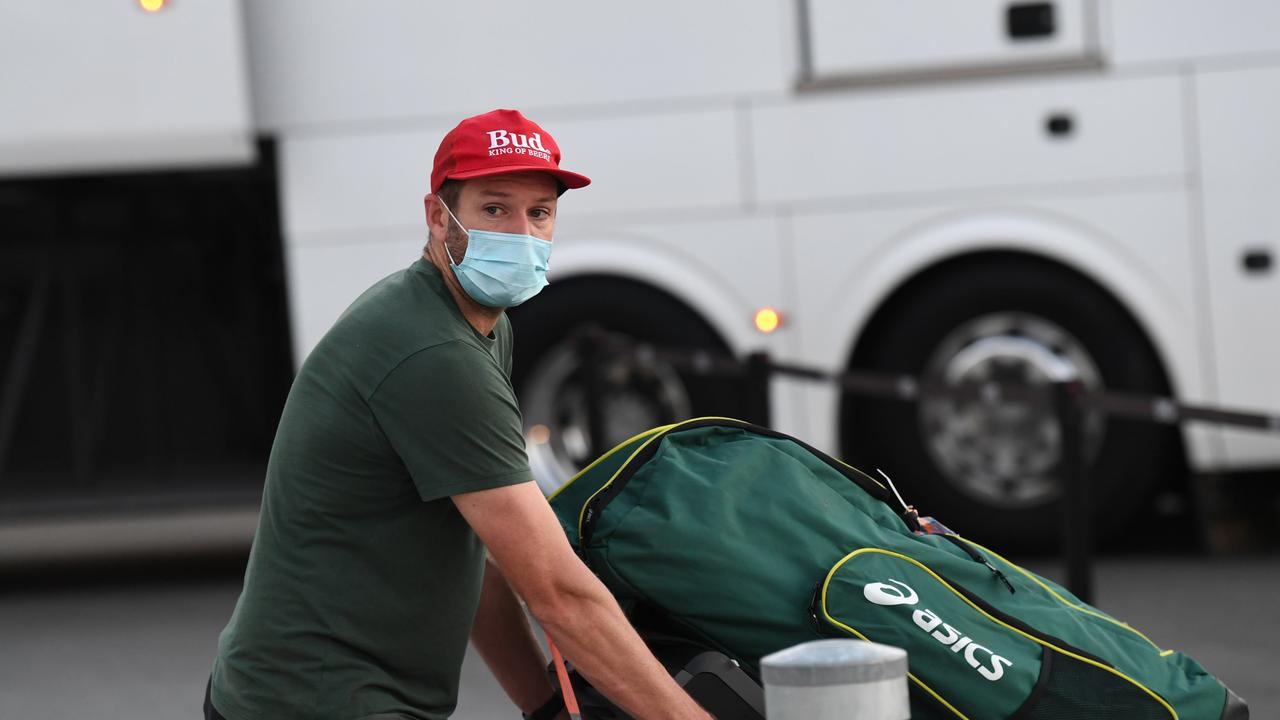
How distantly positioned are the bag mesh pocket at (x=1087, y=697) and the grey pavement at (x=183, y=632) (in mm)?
1960

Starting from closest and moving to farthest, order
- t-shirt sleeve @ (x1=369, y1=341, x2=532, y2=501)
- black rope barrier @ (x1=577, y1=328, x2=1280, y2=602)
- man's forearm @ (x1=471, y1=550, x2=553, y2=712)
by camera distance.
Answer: t-shirt sleeve @ (x1=369, y1=341, x2=532, y2=501)
man's forearm @ (x1=471, y1=550, x2=553, y2=712)
black rope barrier @ (x1=577, y1=328, x2=1280, y2=602)

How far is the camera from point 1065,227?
18.5 feet

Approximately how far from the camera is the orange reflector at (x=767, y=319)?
5746mm

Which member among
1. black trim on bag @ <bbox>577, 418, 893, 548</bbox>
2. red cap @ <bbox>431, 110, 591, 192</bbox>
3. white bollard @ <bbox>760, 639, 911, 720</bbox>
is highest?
red cap @ <bbox>431, 110, 591, 192</bbox>

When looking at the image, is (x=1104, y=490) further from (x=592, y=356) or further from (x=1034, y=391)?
(x=592, y=356)

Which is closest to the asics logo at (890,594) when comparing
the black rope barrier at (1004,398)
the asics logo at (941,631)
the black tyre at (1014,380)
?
the asics logo at (941,631)

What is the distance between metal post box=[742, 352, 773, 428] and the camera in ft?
16.7

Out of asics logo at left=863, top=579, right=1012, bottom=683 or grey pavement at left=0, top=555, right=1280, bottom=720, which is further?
grey pavement at left=0, top=555, right=1280, bottom=720

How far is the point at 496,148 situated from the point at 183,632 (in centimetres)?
362

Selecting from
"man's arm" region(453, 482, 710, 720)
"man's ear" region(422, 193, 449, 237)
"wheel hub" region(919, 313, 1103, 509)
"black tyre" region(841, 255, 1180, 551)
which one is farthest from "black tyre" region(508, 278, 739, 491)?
"man's arm" region(453, 482, 710, 720)

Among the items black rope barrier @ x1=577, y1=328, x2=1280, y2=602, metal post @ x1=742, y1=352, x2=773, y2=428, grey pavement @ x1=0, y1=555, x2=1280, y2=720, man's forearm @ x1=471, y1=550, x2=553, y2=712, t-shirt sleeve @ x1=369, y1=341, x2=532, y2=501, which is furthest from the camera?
metal post @ x1=742, y1=352, x2=773, y2=428

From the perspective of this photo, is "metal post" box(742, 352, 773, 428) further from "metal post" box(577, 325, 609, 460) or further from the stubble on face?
the stubble on face

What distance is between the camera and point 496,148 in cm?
208

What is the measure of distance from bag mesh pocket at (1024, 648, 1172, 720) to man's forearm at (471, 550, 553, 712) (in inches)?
29.6
